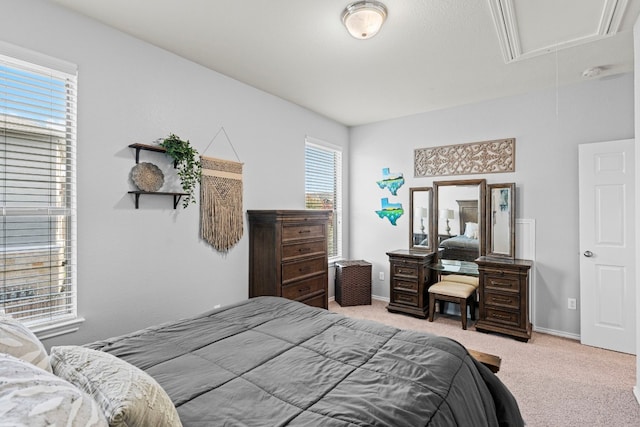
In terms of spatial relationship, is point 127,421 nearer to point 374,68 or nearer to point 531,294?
point 374,68

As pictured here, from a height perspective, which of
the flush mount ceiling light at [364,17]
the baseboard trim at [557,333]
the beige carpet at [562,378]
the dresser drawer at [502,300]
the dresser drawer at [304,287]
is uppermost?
the flush mount ceiling light at [364,17]

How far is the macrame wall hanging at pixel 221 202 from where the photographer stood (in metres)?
3.00

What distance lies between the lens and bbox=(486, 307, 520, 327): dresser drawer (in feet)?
11.0

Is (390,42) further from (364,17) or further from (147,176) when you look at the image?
(147,176)

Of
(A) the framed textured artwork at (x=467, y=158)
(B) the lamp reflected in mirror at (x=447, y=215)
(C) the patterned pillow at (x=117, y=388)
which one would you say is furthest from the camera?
(B) the lamp reflected in mirror at (x=447, y=215)

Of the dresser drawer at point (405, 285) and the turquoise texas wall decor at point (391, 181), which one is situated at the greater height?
the turquoise texas wall decor at point (391, 181)

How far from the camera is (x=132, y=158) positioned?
2480 mm

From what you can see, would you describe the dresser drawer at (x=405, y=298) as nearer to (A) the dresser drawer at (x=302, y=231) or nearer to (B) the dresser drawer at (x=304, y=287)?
(B) the dresser drawer at (x=304, y=287)

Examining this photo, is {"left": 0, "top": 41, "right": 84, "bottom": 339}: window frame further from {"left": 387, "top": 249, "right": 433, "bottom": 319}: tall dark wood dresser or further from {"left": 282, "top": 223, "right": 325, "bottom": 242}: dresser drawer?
{"left": 387, "top": 249, "right": 433, "bottom": 319}: tall dark wood dresser

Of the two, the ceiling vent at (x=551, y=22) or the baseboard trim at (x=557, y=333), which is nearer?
the ceiling vent at (x=551, y=22)

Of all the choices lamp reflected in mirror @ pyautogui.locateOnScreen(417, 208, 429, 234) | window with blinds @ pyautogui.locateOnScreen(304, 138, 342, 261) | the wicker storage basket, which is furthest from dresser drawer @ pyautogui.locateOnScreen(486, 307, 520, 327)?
window with blinds @ pyautogui.locateOnScreen(304, 138, 342, 261)

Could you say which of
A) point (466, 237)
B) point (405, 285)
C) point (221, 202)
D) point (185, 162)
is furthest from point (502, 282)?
point (185, 162)

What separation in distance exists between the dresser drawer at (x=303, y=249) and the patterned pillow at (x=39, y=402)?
97.3 inches

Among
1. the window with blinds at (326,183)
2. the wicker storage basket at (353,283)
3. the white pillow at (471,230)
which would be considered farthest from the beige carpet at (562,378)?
the window with blinds at (326,183)
